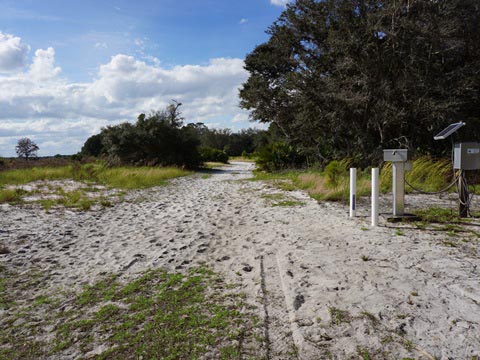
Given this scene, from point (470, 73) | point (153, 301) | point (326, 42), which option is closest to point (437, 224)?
point (153, 301)

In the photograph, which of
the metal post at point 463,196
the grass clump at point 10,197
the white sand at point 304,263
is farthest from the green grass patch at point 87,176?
the metal post at point 463,196

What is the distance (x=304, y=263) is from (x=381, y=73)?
44.3ft

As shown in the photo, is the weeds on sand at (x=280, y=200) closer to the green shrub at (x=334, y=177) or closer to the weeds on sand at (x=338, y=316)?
the green shrub at (x=334, y=177)

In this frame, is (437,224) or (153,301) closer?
(153,301)

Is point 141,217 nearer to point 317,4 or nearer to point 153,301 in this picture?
point 153,301

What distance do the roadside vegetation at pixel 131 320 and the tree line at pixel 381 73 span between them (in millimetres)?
12906

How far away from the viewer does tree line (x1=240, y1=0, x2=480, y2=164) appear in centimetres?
1369

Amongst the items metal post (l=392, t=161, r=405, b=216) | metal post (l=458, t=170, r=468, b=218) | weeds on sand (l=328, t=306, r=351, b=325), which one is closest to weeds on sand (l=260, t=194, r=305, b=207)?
metal post (l=392, t=161, r=405, b=216)

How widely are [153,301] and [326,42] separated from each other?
1576 centimetres

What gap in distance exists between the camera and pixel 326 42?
1603cm

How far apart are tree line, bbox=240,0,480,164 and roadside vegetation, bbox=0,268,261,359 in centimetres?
1291

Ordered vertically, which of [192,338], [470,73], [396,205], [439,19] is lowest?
[192,338]

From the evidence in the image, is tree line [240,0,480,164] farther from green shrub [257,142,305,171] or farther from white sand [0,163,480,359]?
white sand [0,163,480,359]

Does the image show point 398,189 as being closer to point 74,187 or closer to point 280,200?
point 280,200
